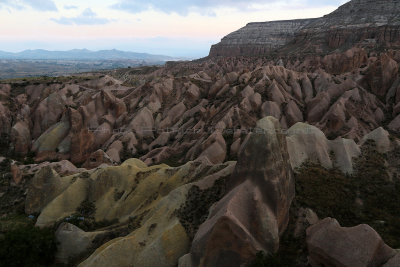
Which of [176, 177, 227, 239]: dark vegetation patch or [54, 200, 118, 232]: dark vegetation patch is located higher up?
[176, 177, 227, 239]: dark vegetation patch

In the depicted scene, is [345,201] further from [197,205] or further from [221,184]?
[197,205]

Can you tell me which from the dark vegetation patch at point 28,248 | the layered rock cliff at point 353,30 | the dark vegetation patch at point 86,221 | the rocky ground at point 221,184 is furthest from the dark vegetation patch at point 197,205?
the layered rock cliff at point 353,30

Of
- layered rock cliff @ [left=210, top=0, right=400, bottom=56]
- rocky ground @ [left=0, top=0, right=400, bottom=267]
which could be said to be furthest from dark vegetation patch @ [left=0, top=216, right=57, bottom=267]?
layered rock cliff @ [left=210, top=0, right=400, bottom=56]

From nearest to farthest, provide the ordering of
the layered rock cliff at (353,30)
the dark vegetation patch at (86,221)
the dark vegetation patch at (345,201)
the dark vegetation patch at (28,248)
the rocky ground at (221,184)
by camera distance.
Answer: the rocky ground at (221,184) → the dark vegetation patch at (345,201) → the dark vegetation patch at (28,248) → the dark vegetation patch at (86,221) → the layered rock cliff at (353,30)

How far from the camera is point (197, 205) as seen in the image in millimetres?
26391

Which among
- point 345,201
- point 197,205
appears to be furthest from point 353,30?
point 197,205

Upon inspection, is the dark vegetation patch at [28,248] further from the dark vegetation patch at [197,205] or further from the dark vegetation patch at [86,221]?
the dark vegetation patch at [197,205]

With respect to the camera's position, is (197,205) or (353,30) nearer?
(197,205)

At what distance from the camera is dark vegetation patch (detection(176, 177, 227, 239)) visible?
2478 centimetres

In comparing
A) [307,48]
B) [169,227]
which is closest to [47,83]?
[169,227]

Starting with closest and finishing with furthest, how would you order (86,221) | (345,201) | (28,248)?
(345,201)
(28,248)
(86,221)

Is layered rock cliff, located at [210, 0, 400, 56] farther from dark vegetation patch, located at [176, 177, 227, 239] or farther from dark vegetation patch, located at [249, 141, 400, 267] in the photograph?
dark vegetation patch, located at [176, 177, 227, 239]

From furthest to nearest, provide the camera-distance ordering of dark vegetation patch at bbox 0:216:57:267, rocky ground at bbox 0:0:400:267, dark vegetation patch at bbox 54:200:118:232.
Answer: dark vegetation patch at bbox 54:200:118:232, dark vegetation patch at bbox 0:216:57:267, rocky ground at bbox 0:0:400:267

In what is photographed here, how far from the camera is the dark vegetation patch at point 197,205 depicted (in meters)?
24.8
